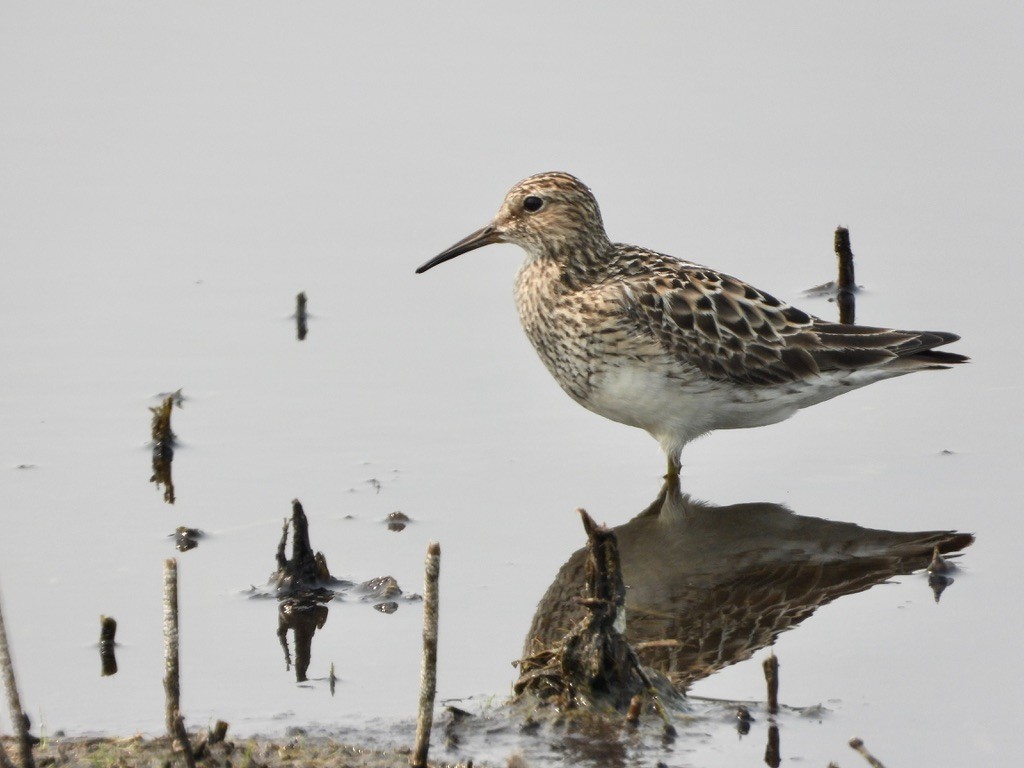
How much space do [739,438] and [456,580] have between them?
9.87 ft

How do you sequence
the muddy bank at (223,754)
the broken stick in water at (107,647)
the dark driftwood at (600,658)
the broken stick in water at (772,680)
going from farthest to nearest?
the broken stick in water at (107,647) < the dark driftwood at (600,658) < the broken stick in water at (772,680) < the muddy bank at (223,754)

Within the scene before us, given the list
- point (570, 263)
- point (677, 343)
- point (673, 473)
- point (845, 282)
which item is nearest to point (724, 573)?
point (673, 473)

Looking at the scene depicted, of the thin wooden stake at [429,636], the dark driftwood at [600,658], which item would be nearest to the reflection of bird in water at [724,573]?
the dark driftwood at [600,658]

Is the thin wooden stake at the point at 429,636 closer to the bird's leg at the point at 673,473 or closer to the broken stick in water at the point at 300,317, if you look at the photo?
the bird's leg at the point at 673,473

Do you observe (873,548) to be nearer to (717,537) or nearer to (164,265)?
(717,537)

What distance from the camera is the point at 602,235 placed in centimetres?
1055

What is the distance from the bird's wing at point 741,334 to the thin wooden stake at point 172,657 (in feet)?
16.1

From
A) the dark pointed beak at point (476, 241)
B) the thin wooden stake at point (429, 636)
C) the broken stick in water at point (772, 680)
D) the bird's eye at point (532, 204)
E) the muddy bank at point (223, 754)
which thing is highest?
the bird's eye at point (532, 204)

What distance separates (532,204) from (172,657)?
5815 millimetres

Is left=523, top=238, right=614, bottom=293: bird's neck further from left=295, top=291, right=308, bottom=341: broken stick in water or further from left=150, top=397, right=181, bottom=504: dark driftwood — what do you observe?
left=150, top=397, right=181, bottom=504: dark driftwood

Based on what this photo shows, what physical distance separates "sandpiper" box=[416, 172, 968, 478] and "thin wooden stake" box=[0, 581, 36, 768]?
5029 mm

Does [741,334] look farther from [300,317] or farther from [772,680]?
[772,680]

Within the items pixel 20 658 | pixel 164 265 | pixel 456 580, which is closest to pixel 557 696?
→ pixel 456 580

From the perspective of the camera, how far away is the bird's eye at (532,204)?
34.4 ft
